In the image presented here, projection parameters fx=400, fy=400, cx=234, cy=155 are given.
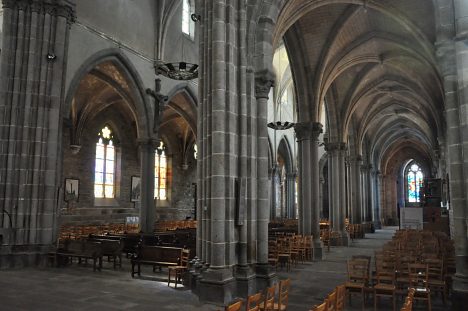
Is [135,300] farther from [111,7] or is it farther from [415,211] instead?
[415,211]

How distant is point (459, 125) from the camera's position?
28.9ft

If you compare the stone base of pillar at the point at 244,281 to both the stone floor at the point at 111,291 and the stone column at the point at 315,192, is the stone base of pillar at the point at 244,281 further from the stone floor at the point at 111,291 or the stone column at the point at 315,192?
the stone column at the point at 315,192

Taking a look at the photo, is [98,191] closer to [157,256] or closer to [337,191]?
[337,191]

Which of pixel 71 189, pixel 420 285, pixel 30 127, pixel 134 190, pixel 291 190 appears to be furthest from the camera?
pixel 291 190

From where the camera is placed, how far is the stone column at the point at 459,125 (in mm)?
8562

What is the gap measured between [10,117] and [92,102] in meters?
13.0

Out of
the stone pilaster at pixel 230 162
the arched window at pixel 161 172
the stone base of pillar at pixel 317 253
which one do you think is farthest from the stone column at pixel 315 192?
the arched window at pixel 161 172

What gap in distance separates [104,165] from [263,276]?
70.0 feet

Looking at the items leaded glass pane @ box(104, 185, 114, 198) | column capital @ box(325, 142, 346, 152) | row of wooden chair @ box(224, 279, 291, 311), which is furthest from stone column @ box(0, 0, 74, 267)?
column capital @ box(325, 142, 346, 152)

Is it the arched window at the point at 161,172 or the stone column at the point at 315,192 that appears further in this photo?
the arched window at the point at 161,172

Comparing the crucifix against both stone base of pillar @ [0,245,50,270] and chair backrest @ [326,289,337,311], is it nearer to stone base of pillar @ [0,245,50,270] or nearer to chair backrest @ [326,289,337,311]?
stone base of pillar @ [0,245,50,270]

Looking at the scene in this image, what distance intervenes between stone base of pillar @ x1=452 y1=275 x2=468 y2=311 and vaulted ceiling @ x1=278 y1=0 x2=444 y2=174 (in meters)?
9.51

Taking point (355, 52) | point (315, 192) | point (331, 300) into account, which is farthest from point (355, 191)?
point (331, 300)

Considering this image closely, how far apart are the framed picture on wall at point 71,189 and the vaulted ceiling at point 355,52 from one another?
50.8 feet
